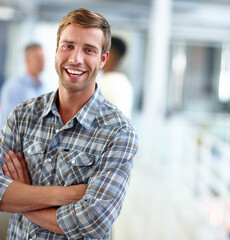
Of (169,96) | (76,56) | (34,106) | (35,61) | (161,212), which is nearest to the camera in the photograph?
(76,56)

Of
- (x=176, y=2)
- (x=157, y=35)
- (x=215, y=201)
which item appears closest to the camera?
(x=215, y=201)

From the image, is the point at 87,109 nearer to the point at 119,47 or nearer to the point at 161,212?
the point at 119,47

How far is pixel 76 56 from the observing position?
61cm

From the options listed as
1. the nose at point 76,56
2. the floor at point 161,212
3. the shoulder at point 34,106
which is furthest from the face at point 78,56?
the floor at point 161,212

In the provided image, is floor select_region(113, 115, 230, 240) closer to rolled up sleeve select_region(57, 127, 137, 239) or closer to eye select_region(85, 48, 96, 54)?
rolled up sleeve select_region(57, 127, 137, 239)

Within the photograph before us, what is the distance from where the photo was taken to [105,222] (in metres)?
0.66

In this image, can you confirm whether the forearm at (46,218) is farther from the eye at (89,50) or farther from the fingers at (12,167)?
the eye at (89,50)

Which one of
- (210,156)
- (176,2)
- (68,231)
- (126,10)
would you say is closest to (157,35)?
(126,10)

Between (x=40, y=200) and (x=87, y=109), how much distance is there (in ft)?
0.67

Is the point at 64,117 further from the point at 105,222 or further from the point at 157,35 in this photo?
the point at 157,35

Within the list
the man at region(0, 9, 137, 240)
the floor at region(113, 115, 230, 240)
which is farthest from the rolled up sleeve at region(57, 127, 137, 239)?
the floor at region(113, 115, 230, 240)

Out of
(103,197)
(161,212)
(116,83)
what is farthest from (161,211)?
(103,197)

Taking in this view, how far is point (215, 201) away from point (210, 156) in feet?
1.37

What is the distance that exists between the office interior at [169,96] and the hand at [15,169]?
0.09 m
